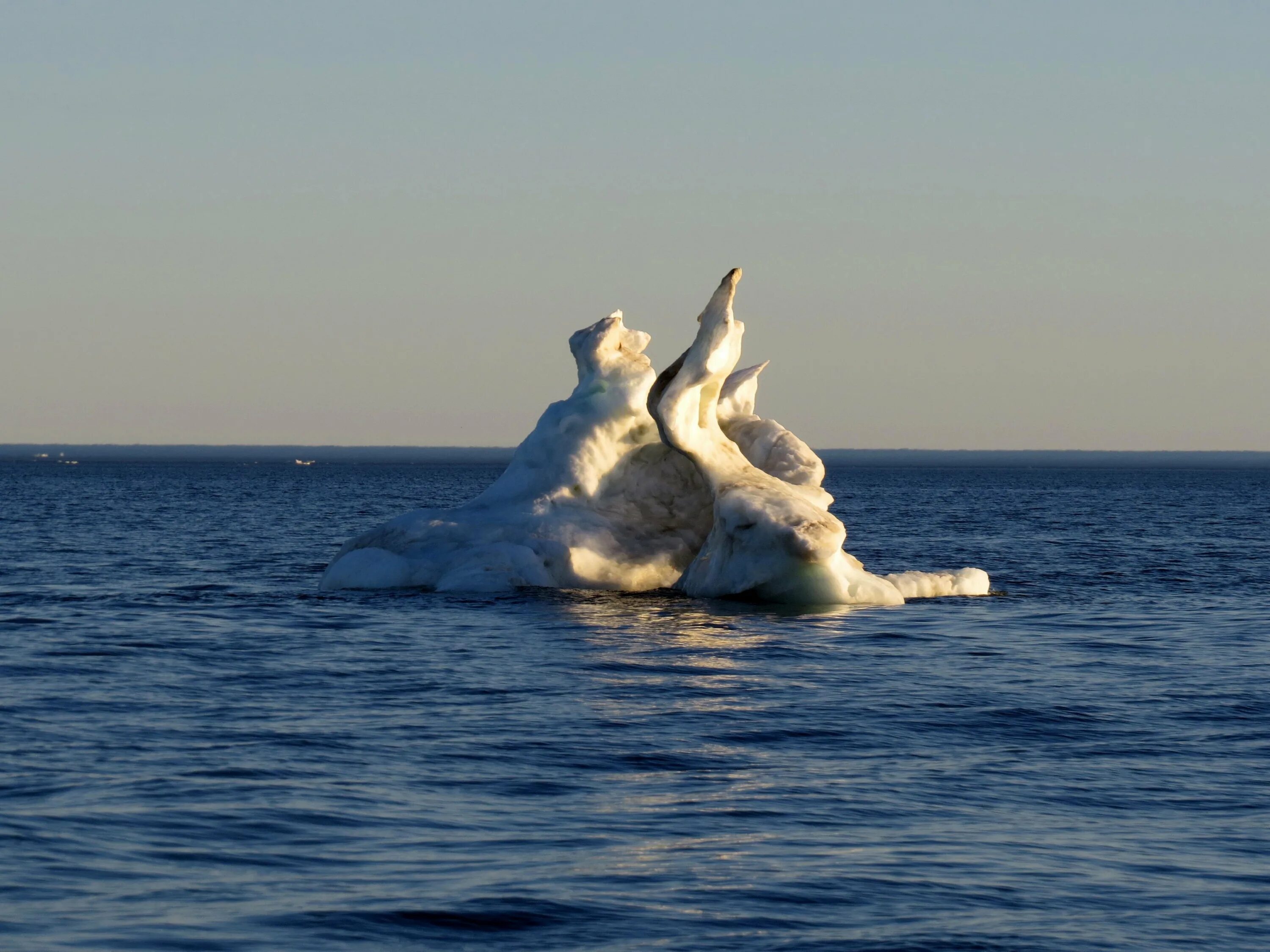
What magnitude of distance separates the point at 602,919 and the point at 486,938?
0.89 metres

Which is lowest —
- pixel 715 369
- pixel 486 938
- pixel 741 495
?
pixel 486 938

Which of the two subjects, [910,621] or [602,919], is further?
[910,621]

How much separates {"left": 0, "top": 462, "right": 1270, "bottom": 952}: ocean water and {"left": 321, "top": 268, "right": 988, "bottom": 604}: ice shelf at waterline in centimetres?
92

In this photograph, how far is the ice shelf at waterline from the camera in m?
33.4

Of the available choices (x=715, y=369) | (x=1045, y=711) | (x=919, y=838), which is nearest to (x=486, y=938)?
(x=919, y=838)

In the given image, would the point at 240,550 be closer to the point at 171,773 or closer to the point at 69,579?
the point at 69,579

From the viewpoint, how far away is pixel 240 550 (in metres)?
53.3

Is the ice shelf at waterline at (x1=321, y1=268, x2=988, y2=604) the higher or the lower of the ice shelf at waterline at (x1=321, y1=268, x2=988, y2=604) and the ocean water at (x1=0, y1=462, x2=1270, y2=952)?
the higher

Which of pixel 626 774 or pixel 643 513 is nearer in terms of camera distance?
pixel 626 774

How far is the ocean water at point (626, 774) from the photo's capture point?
1260cm

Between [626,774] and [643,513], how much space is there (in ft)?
66.5

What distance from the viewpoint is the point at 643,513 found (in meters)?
37.6

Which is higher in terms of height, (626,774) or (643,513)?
(643,513)

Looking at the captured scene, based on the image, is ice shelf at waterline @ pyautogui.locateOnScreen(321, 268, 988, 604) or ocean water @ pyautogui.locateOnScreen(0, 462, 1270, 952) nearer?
ocean water @ pyautogui.locateOnScreen(0, 462, 1270, 952)
